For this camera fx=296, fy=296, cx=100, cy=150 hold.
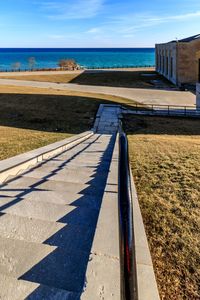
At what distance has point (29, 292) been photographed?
2.50 metres

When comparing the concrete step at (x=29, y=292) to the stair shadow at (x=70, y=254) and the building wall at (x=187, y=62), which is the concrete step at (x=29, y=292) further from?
the building wall at (x=187, y=62)

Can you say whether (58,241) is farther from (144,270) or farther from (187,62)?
(187,62)

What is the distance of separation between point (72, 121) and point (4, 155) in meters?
11.5

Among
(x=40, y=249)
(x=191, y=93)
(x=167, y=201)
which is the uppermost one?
(x=191, y=93)

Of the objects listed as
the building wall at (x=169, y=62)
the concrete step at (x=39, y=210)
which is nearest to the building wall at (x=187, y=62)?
the building wall at (x=169, y=62)

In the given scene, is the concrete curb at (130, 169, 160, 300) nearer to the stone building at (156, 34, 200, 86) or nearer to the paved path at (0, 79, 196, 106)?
the paved path at (0, 79, 196, 106)

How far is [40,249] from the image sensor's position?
307 centimetres

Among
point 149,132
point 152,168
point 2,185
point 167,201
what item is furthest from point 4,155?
point 149,132

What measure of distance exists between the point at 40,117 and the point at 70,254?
58.9 feet

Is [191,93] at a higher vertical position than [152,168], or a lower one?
higher

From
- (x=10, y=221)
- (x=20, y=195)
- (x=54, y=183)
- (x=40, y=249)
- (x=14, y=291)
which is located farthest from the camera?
(x=54, y=183)

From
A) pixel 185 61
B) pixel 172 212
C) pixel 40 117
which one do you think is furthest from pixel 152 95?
pixel 172 212

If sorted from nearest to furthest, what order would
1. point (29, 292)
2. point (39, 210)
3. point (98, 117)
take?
1. point (29, 292)
2. point (39, 210)
3. point (98, 117)

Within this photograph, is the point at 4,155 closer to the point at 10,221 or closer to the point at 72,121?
the point at 10,221
